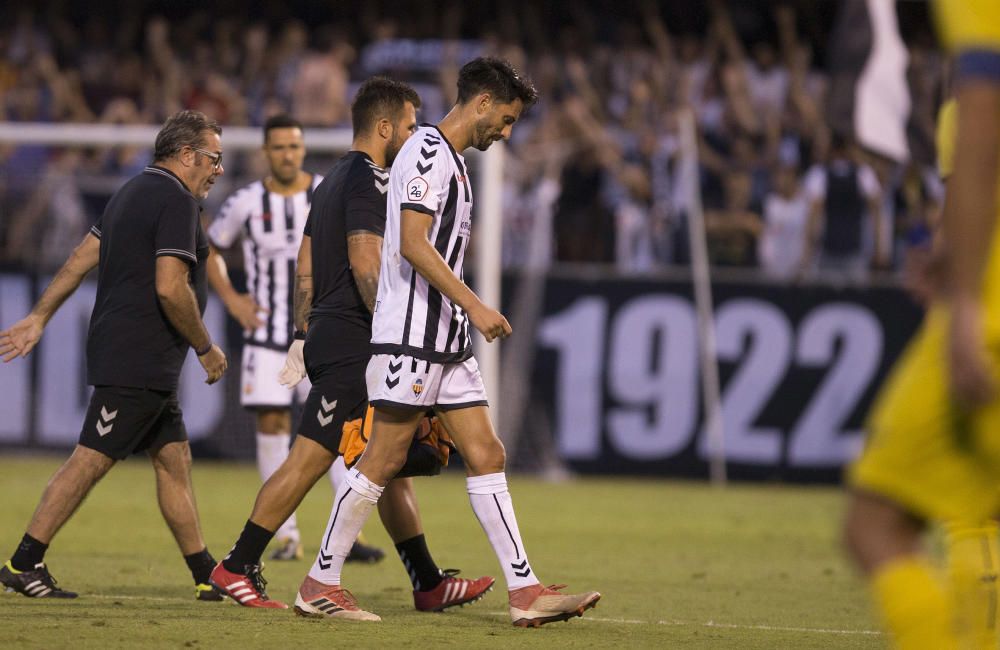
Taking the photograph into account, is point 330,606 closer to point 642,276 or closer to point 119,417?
point 119,417

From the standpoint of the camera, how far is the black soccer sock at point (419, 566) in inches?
263

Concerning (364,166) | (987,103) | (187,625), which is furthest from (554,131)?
(987,103)

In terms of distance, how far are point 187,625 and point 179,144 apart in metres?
2.21

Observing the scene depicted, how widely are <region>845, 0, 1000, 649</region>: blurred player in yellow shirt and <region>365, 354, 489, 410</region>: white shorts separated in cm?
280

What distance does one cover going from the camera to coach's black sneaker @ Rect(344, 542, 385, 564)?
8.57 meters

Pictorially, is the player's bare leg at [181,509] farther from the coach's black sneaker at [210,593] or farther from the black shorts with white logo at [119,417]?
the black shorts with white logo at [119,417]

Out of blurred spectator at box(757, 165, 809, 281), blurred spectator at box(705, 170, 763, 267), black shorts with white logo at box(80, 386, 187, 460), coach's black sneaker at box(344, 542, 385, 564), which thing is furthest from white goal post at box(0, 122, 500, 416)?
black shorts with white logo at box(80, 386, 187, 460)

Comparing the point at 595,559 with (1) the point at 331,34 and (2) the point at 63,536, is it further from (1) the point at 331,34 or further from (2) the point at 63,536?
(1) the point at 331,34

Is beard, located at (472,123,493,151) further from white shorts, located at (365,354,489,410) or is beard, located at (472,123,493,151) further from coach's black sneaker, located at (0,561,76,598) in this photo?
coach's black sneaker, located at (0,561,76,598)

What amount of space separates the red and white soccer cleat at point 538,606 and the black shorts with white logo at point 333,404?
1.06 m

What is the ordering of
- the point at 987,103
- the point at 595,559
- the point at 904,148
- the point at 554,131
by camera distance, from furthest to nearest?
the point at 554,131 < the point at 904,148 < the point at 595,559 < the point at 987,103

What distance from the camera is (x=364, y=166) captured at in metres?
6.66

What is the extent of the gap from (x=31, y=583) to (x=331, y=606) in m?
1.52

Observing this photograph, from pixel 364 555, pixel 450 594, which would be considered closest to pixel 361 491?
pixel 450 594
